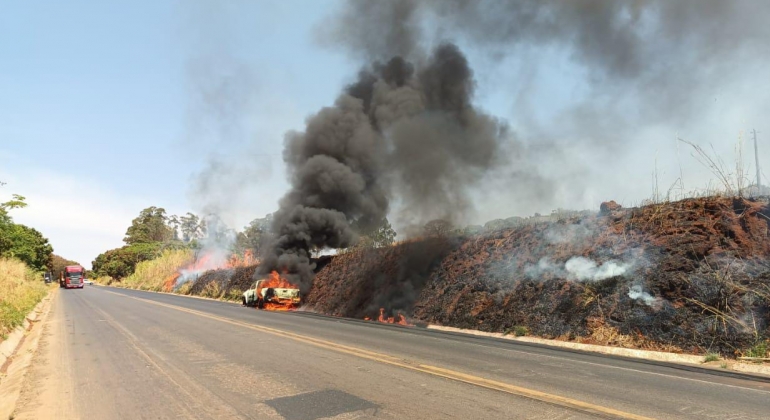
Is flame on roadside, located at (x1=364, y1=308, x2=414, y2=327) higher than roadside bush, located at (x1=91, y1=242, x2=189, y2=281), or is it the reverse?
roadside bush, located at (x1=91, y1=242, x2=189, y2=281)

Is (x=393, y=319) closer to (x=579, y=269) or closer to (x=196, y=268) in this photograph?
(x=579, y=269)

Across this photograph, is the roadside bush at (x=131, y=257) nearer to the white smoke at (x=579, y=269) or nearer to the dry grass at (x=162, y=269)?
the dry grass at (x=162, y=269)

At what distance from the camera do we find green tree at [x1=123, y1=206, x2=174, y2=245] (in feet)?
296

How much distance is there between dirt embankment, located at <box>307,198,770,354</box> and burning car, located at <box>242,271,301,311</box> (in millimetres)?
6696

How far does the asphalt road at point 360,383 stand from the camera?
4.53m

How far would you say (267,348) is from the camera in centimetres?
841

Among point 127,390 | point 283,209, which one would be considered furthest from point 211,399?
point 283,209

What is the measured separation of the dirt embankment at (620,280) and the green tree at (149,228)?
277 feet

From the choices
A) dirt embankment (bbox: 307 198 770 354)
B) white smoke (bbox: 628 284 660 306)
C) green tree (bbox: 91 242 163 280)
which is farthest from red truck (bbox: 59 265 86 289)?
Answer: white smoke (bbox: 628 284 660 306)

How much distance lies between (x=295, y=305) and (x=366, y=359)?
16.5 metres

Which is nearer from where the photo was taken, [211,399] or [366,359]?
[211,399]

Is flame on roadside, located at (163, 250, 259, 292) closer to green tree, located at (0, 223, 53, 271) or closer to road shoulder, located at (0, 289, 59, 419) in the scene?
green tree, located at (0, 223, 53, 271)

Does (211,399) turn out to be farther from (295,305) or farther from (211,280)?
(211,280)

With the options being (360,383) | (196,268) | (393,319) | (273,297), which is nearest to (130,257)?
(196,268)
